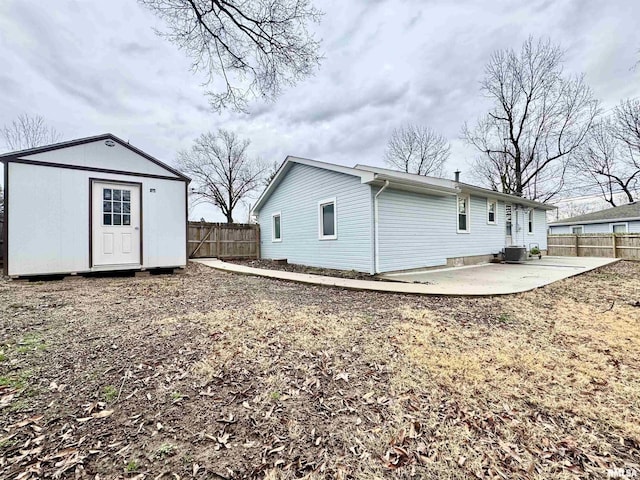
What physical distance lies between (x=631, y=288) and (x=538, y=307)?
3599 mm

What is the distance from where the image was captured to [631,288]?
20.8 ft

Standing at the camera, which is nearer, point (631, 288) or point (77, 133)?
point (631, 288)

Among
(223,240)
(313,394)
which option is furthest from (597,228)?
(313,394)

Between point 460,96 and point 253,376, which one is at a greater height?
point 460,96

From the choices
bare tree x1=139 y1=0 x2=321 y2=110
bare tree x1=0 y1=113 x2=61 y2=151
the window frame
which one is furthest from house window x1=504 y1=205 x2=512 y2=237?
bare tree x1=0 y1=113 x2=61 y2=151

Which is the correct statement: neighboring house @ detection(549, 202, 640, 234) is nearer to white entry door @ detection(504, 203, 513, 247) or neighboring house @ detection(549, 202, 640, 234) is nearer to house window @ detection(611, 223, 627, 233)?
house window @ detection(611, 223, 627, 233)

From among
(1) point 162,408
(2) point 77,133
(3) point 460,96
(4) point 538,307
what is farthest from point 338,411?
(2) point 77,133

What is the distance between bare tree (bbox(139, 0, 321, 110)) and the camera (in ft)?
18.1

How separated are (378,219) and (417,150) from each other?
61.1 ft

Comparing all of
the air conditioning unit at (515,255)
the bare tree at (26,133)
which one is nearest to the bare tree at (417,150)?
the air conditioning unit at (515,255)

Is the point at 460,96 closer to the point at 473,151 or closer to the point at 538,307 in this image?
the point at 473,151

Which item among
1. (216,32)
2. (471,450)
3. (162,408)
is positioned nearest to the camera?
(471,450)

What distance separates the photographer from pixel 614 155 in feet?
69.1

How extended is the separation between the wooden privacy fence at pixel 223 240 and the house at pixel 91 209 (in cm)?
478
